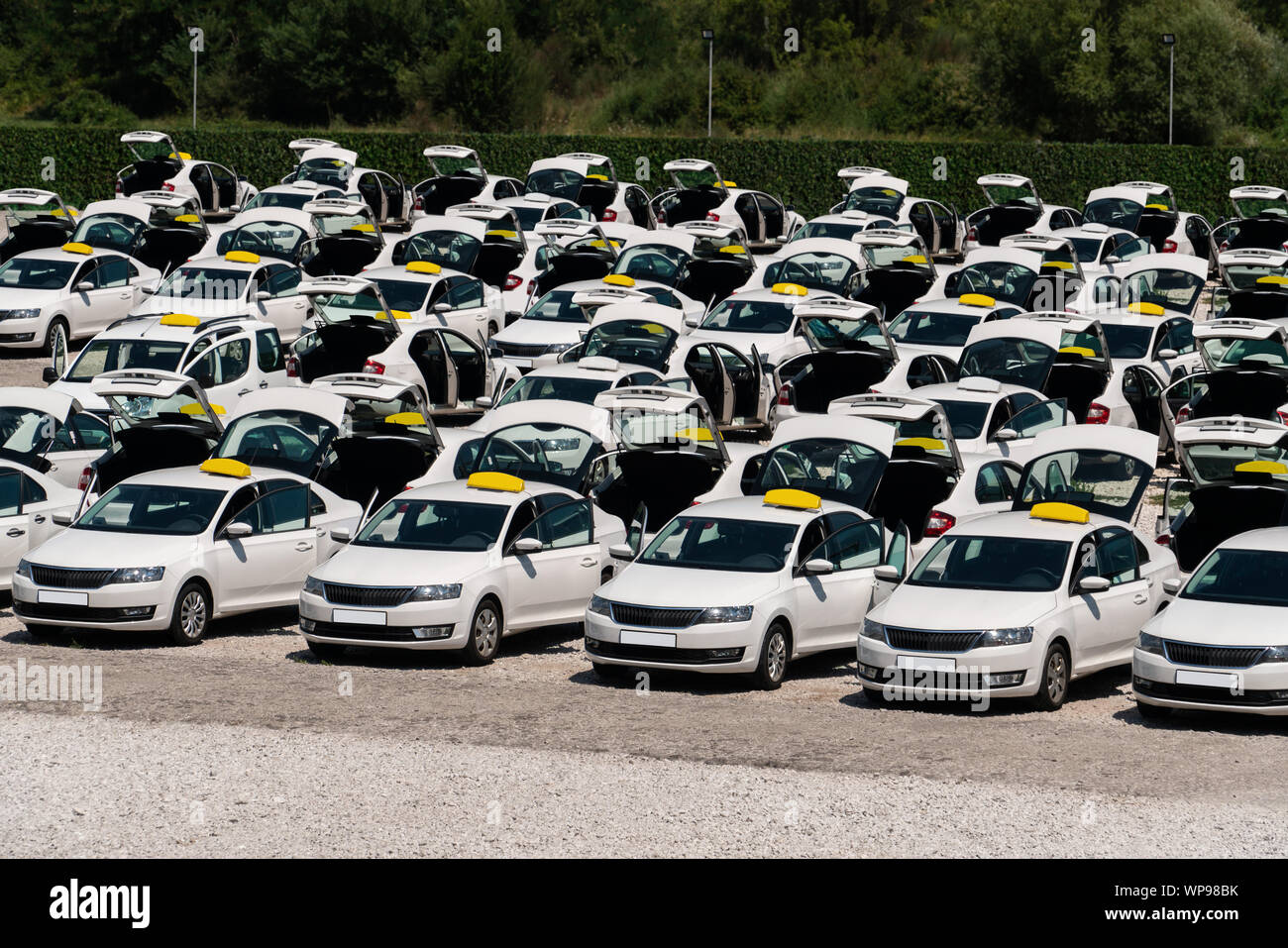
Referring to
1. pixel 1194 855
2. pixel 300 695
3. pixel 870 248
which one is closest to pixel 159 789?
pixel 300 695

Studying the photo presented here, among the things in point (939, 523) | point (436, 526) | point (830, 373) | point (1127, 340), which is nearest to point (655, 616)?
point (436, 526)

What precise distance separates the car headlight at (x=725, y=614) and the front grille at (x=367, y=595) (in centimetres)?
251

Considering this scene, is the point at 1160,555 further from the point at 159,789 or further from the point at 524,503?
the point at 159,789

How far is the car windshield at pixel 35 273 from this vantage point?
31000mm

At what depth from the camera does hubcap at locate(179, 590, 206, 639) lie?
17109 mm

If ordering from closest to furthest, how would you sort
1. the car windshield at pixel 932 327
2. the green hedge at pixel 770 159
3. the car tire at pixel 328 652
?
1. the car tire at pixel 328 652
2. the car windshield at pixel 932 327
3. the green hedge at pixel 770 159

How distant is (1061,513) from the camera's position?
53.5 ft

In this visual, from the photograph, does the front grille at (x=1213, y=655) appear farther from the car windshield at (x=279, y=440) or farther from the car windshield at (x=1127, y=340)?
the car windshield at (x=1127, y=340)

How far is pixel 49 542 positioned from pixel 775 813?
8.45 metres

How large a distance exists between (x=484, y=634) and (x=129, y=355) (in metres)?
11.0

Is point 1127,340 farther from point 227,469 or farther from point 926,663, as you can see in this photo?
point 227,469

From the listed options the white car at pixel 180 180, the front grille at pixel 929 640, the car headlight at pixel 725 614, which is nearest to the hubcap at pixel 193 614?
the car headlight at pixel 725 614

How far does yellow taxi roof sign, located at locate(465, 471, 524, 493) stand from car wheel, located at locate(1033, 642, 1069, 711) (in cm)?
515

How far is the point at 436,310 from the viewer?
28.9 metres
